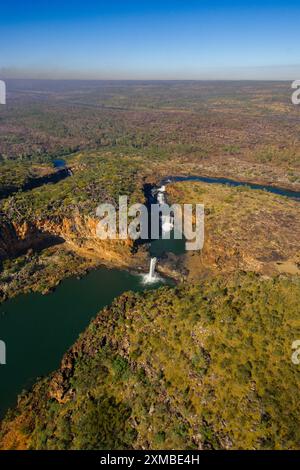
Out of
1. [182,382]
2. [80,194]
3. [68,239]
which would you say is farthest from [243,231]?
[182,382]

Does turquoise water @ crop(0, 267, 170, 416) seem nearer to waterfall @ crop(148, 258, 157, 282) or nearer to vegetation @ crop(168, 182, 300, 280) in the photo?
waterfall @ crop(148, 258, 157, 282)

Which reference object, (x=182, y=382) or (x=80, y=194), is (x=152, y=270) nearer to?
(x=182, y=382)

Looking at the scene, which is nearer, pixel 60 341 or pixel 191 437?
pixel 191 437

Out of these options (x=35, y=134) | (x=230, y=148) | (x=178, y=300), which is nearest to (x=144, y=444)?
(x=178, y=300)

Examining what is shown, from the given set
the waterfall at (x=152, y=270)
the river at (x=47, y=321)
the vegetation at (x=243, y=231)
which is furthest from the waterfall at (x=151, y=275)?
the vegetation at (x=243, y=231)

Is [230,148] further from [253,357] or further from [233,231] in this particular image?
[253,357]

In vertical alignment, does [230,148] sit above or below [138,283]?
above

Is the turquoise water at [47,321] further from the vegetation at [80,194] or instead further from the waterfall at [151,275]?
the vegetation at [80,194]
